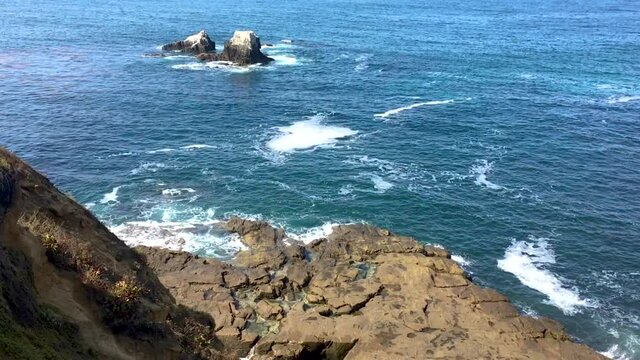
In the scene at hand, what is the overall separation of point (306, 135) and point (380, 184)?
66.8 ft

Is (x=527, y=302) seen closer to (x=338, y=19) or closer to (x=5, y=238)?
(x=5, y=238)

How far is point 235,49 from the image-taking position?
129 meters

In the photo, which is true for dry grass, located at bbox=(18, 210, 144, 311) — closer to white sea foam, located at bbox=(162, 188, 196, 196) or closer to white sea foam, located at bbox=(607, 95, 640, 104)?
white sea foam, located at bbox=(162, 188, 196, 196)

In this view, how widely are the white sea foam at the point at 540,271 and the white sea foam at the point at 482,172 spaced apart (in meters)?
12.3

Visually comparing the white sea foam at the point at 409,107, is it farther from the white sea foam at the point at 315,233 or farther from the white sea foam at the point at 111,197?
the white sea foam at the point at 111,197

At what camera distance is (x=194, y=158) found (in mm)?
77562

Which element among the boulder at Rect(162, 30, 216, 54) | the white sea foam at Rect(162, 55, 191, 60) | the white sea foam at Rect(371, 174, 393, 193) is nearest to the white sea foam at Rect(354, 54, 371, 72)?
the boulder at Rect(162, 30, 216, 54)

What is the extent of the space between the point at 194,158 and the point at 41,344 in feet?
203

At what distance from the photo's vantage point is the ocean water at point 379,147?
58.3 metres

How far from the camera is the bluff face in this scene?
21609 mm

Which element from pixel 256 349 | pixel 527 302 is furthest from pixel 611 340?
pixel 256 349

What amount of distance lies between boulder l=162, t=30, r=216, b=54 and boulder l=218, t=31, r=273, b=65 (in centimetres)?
842

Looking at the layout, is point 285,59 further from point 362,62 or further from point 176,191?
point 176,191

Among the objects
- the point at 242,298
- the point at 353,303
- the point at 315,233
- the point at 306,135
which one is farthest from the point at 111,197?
the point at 353,303
